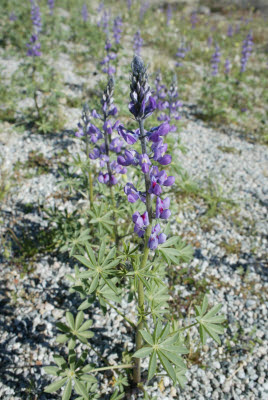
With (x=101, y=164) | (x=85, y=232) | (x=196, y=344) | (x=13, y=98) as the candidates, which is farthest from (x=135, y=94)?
(x=13, y=98)

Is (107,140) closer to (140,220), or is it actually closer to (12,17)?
(140,220)

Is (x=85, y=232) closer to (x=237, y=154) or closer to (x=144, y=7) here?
(x=237, y=154)

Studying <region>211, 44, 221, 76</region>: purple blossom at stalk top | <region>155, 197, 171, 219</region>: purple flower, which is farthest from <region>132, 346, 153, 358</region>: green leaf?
<region>211, 44, 221, 76</region>: purple blossom at stalk top

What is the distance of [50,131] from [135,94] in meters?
4.02

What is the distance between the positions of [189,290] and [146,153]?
2153 mm

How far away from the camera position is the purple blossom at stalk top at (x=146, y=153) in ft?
5.10

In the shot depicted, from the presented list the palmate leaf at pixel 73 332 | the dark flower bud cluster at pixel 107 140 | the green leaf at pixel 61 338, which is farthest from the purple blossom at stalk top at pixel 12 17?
the green leaf at pixel 61 338

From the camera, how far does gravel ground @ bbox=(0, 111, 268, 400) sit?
254 centimetres

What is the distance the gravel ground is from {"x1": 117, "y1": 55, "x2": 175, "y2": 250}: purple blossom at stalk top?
63.7 inches

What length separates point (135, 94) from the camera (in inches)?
61.5

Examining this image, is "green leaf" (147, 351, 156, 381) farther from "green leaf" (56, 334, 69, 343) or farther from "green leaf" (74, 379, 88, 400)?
"green leaf" (56, 334, 69, 343)

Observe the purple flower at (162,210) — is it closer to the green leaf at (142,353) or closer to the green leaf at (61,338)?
the green leaf at (142,353)

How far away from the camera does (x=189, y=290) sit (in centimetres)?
328

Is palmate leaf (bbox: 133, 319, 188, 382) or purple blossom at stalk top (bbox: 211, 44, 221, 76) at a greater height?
purple blossom at stalk top (bbox: 211, 44, 221, 76)
